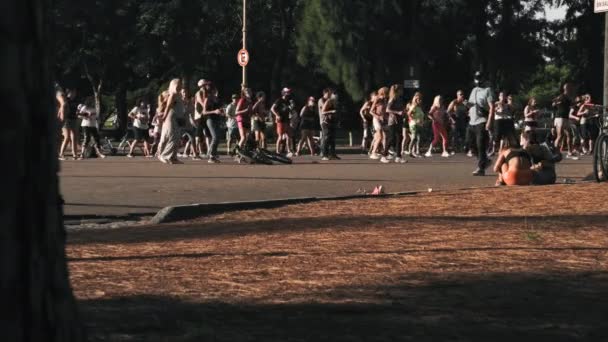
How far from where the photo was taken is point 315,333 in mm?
5859

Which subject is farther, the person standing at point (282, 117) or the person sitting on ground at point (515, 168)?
the person standing at point (282, 117)

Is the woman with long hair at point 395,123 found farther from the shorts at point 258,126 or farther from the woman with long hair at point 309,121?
the woman with long hair at point 309,121

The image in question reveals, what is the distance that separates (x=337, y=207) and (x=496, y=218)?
2.21m

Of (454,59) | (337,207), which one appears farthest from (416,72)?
(337,207)

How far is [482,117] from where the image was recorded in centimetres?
2167

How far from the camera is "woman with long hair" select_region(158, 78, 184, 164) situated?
2564 cm

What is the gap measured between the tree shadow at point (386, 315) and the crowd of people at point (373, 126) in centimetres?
1006

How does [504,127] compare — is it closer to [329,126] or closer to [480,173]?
[480,173]

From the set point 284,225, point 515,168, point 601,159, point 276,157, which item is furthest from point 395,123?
point 284,225

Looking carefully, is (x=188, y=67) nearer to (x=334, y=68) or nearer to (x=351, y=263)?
(x=334, y=68)

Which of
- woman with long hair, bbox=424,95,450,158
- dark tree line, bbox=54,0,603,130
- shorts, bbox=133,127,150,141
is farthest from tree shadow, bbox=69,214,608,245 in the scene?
Answer: dark tree line, bbox=54,0,603,130

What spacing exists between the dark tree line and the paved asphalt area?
27919 millimetres

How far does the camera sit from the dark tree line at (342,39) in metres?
55.8

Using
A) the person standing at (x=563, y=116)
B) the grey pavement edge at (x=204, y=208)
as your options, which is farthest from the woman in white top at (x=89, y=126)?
the grey pavement edge at (x=204, y=208)
